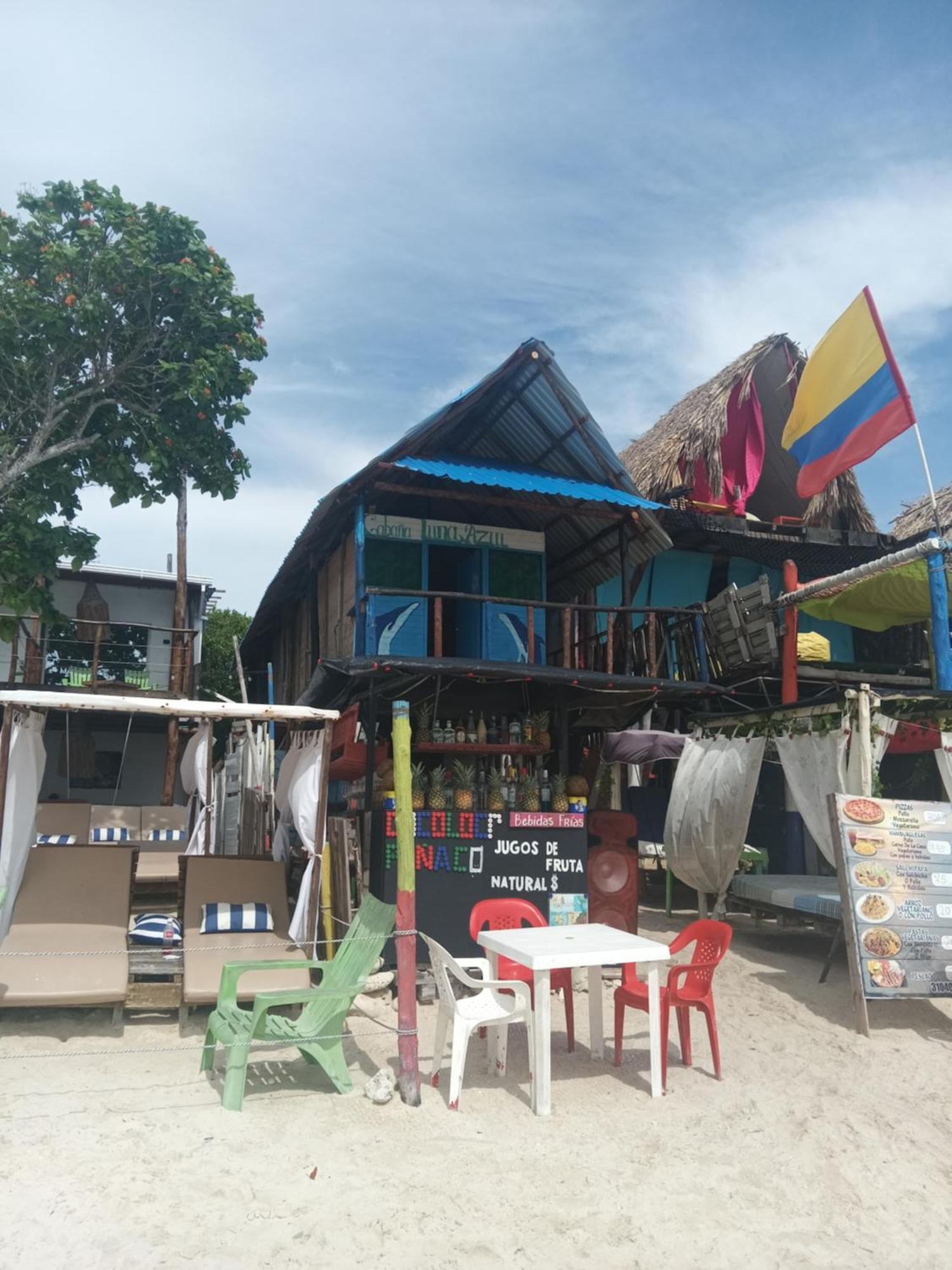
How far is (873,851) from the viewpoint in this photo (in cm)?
711

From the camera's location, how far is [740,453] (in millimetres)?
14102

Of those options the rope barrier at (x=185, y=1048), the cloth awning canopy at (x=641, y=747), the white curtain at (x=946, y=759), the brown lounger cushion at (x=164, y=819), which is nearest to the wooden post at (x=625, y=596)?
the cloth awning canopy at (x=641, y=747)

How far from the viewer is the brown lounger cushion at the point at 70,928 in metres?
6.25

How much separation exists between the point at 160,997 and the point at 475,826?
292 centimetres

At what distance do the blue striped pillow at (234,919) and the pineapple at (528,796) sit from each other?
250 cm

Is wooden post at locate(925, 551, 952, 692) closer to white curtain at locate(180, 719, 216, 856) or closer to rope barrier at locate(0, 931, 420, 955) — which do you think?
rope barrier at locate(0, 931, 420, 955)

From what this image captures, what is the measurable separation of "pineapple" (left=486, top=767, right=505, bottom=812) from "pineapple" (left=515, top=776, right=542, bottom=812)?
0.18 meters

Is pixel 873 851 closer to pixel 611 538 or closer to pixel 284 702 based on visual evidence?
pixel 611 538

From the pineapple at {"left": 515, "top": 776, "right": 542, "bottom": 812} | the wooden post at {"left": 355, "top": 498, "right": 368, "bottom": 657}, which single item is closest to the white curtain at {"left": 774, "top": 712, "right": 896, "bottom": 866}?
the pineapple at {"left": 515, "top": 776, "right": 542, "bottom": 812}

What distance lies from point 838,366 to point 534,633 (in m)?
4.61

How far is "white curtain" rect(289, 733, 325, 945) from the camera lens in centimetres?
708

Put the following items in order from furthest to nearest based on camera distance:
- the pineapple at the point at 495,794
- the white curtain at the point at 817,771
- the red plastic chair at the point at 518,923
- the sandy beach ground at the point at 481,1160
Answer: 1. the pineapple at the point at 495,794
2. the white curtain at the point at 817,771
3. the red plastic chair at the point at 518,923
4. the sandy beach ground at the point at 481,1160

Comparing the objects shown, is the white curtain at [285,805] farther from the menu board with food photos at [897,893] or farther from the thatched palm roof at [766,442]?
the thatched palm roof at [766,442]

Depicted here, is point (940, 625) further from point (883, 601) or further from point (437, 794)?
point (437, 794)
